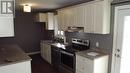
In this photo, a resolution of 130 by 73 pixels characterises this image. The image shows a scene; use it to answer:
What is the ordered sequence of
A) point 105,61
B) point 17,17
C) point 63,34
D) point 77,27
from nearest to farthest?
point 105,61 < point 77,27 < point 63,34 < point 17,17

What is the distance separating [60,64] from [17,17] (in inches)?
136

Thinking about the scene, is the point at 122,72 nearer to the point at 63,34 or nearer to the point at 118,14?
the point at 118,14

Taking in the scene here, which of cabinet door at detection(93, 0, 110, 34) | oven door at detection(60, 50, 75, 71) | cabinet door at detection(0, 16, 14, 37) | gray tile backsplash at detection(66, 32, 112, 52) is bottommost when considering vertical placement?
oven door at detection(60, 50, 75, 71)

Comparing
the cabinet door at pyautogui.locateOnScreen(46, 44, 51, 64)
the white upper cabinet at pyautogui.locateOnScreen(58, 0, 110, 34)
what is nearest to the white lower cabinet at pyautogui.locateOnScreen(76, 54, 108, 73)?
the white upper cabinet at pyautogui.locateOnScreen(58, 0, 110, 34)

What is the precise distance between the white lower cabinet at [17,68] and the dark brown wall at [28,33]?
3.36 m

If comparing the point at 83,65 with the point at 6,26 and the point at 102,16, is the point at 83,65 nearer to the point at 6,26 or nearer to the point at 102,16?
the point at 102,16

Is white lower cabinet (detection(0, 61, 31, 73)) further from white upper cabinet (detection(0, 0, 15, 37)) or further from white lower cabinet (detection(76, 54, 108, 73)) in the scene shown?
white lower cabinet (detection(76, 54, 108, 73))

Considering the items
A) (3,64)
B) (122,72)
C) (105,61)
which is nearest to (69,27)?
(105,61)

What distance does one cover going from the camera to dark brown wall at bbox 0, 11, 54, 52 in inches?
221

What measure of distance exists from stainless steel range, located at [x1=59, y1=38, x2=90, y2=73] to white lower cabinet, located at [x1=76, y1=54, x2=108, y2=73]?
25 centimetres

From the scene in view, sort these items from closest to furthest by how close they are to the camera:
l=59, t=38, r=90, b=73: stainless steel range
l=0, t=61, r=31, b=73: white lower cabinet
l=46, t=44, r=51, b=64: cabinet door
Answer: l=0, t=61, r=31, b=73: white lower cabinet
l=59, t=38, r=90, b=73: stainless steel range
l=46, t=44, r=51, b=64: cabinet door

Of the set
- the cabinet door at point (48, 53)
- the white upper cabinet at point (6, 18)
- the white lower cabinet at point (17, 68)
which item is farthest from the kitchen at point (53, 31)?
the white upper cabinet at point (6, 18)

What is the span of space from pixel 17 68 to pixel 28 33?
12.8 feet

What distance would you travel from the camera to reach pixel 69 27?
3.66 m
